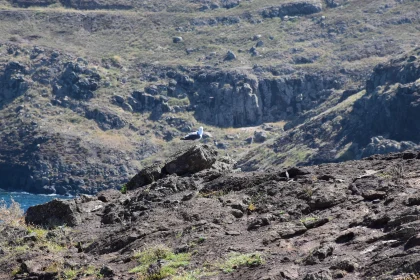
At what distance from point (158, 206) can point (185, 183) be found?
1.91 m

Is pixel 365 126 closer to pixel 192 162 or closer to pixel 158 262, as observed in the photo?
pixel 192 162

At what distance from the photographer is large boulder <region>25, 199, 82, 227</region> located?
82.5 feet

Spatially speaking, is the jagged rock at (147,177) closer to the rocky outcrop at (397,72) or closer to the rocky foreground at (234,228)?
the rocky foreground at (234,228)

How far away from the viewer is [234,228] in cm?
2039

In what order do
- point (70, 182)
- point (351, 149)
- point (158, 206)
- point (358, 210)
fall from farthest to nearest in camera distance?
point (70, 182)
point (351, 149)
point (158, 206)
point (358, 210)

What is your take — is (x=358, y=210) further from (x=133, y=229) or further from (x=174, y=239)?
(x=133, y=229)

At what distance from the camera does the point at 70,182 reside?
19838cm

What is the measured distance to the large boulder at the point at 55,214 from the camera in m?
25.1

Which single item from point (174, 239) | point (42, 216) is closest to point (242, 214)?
point (174, 239)

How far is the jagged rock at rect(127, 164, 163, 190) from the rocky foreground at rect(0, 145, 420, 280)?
63 cm

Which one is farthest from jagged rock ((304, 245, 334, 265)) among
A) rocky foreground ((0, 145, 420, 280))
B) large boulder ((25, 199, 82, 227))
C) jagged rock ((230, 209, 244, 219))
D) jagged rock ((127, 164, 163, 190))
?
jagged rock ((127, 164, 163, 190))

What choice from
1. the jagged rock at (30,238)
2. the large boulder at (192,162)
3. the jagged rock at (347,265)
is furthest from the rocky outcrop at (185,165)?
the jagged rock at (347,265)

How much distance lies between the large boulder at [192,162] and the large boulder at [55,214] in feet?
11.3

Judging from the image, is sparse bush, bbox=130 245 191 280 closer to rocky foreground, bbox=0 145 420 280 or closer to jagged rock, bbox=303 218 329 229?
rocky foreground, bbox=0 145 420 280
